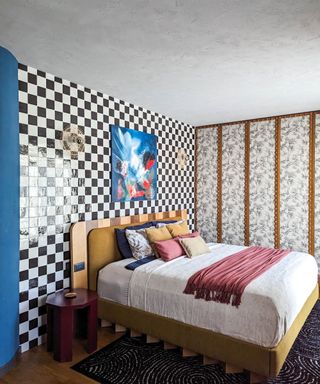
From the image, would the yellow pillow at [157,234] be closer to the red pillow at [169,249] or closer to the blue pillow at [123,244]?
the red pillow at [169,249]

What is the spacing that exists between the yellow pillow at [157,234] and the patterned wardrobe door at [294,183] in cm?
203

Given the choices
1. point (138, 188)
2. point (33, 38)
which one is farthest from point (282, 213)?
point (33, 38)

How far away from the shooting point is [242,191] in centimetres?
514

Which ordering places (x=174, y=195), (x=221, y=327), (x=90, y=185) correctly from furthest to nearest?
(x=174, y=195) < (x=90, y=185) < (x=221, y=327)

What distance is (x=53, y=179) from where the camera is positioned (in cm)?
310

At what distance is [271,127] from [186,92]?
6.21 ft

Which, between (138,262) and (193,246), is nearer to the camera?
(138,262)

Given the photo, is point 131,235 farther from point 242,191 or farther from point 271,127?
point 271,127

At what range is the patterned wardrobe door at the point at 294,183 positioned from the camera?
458cm

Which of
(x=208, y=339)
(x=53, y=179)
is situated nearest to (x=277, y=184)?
(x=208, y=339)

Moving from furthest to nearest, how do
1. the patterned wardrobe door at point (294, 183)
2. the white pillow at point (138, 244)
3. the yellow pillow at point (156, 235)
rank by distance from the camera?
1. the patterned wardrobe door at point (294, 183)
2. the yellow pillow at point (156, 235)
3. the white pillow at point (138, 244)

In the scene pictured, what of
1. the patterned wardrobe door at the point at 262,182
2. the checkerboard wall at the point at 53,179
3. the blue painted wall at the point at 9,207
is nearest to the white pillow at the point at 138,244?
the checkerboard wall at the point at 53,179

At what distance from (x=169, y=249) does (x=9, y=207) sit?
178cm

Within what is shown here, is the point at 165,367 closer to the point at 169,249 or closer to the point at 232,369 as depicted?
the point at 232,369
